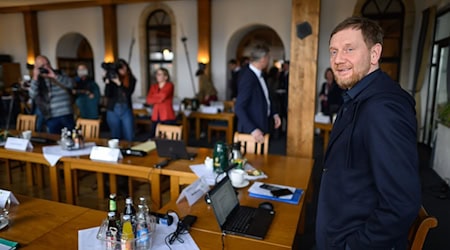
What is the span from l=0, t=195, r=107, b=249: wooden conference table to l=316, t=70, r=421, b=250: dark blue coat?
1033 millimetres

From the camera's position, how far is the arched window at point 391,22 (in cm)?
630

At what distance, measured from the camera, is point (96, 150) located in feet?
8.52

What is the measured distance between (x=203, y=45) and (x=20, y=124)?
4.55 meters

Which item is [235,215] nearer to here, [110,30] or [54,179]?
[54,179]

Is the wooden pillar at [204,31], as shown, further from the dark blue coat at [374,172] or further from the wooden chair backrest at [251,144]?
the dark blue coat at [374,172]

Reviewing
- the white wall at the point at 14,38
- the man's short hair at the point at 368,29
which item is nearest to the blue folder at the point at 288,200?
the man's short hair at the point at 368,29

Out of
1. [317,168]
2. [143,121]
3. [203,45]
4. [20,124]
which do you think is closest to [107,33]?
[203,45]

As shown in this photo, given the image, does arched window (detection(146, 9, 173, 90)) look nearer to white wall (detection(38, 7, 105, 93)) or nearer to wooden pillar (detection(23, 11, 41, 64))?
white wall (detection(38, 7, 105, 93))

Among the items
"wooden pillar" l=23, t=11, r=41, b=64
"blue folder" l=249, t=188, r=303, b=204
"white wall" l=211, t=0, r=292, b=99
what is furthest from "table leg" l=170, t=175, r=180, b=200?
"wooden pillar" l=23, t=11, r=41, b=64

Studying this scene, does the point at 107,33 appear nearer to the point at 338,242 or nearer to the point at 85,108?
the point at 85,108

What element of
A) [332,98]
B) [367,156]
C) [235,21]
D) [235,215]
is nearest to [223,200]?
[235,215]

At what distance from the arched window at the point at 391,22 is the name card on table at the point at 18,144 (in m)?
6.07

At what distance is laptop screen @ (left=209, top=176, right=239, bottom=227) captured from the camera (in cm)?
140

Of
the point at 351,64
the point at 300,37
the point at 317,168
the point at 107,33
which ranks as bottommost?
the point at 317,168
